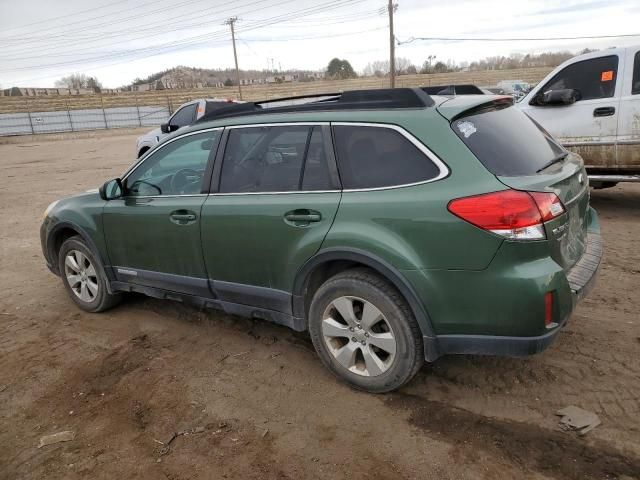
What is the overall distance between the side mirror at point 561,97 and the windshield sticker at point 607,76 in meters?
0.32

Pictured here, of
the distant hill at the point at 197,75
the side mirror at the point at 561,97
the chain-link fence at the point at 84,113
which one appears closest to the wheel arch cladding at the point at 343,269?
the side mirror at the point at 561,97

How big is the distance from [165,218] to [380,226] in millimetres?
1810

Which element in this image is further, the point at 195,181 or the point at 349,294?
the point at 195,181

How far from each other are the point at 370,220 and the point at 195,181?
61.6 inches

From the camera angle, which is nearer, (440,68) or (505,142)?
(505,142)

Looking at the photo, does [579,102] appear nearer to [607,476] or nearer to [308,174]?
[308,174]

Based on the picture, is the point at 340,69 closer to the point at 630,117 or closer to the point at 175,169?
the point at 630,117

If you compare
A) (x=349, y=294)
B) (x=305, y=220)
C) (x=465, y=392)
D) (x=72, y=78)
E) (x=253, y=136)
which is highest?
(x=72, y=78)

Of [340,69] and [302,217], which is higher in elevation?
[340,69]

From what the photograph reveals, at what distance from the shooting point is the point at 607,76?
6.47m

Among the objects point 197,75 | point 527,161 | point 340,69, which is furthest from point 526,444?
point 197,75

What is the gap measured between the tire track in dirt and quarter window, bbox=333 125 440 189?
1330 millimetres

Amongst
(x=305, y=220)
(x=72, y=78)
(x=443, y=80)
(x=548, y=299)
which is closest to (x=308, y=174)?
(x=305, y=220)

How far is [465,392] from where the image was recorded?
10.0ft
